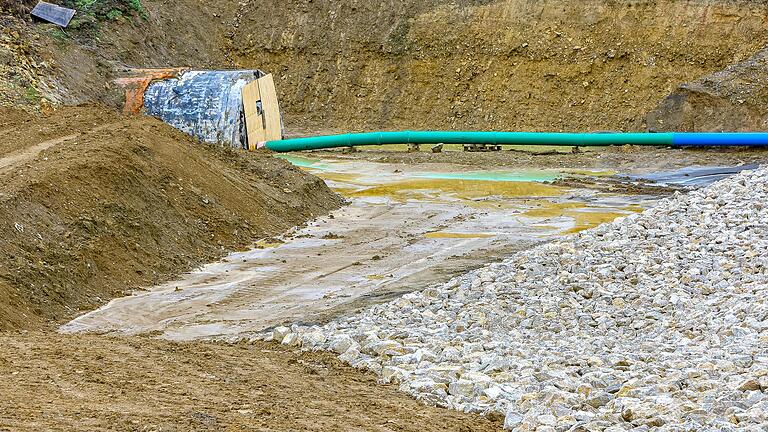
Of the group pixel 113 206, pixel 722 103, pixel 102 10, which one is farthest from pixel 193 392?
pixel 102 10

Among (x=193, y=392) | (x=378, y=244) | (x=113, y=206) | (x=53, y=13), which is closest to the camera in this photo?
(x=193, y=392)

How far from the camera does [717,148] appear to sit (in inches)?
940

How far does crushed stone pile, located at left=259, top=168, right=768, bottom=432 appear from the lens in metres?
6.88

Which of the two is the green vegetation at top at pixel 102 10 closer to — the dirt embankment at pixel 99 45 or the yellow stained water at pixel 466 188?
the dirt embankment at pixel 99 45

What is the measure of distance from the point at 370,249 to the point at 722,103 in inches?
540

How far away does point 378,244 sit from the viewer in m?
15.1

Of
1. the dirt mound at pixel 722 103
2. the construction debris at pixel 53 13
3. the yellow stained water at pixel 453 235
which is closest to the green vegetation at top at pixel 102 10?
the construction debris at pixel 53 13

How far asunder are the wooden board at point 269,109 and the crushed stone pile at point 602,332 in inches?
520

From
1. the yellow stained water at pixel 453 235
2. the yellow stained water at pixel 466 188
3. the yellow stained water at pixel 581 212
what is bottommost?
→ the yellow stained water at pixel 581 212

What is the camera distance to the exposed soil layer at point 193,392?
21.9 ft

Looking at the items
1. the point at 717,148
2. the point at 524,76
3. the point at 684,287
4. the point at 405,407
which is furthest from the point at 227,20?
the point at 405,407

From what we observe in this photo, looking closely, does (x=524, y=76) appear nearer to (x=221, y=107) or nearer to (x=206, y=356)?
(x=221, y=107)

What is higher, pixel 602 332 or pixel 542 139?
pixel 542 139

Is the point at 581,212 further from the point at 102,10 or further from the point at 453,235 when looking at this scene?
the point at 102,10
